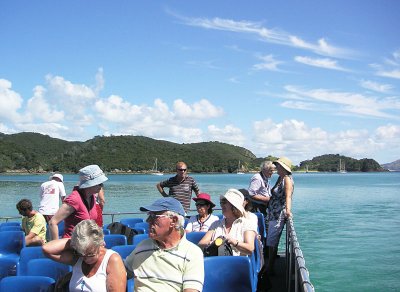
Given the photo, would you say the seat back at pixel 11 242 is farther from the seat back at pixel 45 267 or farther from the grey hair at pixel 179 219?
the grey hair at pixel 179 219

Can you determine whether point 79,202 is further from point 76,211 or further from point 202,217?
point 202,217

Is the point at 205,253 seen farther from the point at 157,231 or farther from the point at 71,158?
the point at 71,158

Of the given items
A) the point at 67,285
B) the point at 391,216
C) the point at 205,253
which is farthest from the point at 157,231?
the point at 391,216

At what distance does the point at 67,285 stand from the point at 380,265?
41.2ft

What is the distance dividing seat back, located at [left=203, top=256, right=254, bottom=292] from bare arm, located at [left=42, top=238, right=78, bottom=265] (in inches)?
41.0

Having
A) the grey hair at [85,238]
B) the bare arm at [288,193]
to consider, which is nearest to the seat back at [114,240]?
the grey hair at [85,238]

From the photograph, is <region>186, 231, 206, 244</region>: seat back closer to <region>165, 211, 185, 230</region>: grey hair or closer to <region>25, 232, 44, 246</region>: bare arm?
<region>165, 211, 185, 230</region>: grey hair

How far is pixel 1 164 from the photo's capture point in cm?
13012

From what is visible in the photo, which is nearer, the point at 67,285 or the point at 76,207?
the point at 67,285

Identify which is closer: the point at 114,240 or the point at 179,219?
the point at 179,219

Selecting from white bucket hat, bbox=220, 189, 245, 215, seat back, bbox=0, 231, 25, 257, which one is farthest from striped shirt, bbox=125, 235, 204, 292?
seat back, bbox=0, 231, 25, 257

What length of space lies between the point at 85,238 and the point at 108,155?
479 ft

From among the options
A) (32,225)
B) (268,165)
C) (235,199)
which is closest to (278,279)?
(268,165)

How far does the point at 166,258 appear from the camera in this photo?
3273 mm
